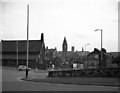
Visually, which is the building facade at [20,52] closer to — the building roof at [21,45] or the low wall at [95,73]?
the building roof at [21,45]

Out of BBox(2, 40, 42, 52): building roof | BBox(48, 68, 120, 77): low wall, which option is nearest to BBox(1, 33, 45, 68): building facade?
BBox(2, 40, 42, 52): building roof

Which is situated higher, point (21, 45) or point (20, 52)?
point (21, 45)

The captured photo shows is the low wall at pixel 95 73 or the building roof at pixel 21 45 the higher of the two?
the building roof at pixel 21 45

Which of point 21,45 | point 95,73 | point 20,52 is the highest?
point 21,45

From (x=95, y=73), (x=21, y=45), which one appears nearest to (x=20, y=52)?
(x=21, y=45)

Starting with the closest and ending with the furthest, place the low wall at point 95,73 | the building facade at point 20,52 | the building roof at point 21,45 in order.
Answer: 1. the low wall at point 95,73
2. the building facade at point 20,52
3. the building roof at point 21,45

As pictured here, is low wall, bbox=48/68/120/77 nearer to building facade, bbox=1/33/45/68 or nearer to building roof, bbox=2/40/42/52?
building facade, bbox=1/33/45/68

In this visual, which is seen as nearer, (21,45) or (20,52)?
(20,52)

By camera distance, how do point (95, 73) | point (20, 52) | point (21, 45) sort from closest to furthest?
point (95, 73) < point (20, 52) < point (21, 45)

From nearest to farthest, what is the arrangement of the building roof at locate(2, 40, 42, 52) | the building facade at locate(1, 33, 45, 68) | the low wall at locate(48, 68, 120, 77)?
the low wall at locate(48, 68, 120, 77), the building facade at locate(1, 33, 45, 68), the building roof at locate(2, 40, 42, 52)

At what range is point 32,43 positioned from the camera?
98.9 m

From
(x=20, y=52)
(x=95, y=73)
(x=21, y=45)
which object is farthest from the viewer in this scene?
(x=21, y=45)

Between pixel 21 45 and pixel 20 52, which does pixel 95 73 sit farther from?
pixel 21 45

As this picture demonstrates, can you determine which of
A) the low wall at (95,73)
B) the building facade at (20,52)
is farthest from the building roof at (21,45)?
the low wall at (95,73)
